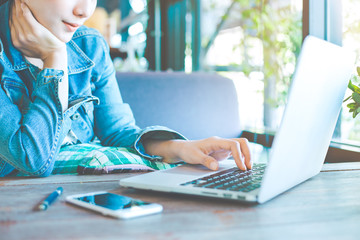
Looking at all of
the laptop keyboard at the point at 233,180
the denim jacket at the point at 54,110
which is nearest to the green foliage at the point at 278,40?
the denim jacket at the point at 54,110

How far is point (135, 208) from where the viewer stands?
0.57 metres

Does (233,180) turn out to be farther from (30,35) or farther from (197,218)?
(30,35)

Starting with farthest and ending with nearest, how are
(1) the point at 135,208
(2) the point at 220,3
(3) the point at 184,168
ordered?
1. (2) the point at 220,3
2. (3) the point at 184,168
3. (1) the point at 135,208

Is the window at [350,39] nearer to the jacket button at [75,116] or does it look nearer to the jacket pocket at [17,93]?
the jacket button at [75,116]

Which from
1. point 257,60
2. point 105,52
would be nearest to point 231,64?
point 257,60

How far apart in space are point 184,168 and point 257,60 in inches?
63.2

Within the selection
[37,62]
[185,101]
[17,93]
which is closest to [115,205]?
[17,93]

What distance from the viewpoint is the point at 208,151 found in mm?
952

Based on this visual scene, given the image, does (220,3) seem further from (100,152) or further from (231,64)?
(100,152)

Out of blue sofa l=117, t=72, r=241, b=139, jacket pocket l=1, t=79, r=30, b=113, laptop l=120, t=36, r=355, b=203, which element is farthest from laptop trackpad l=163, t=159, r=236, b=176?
blue sofa l=117, t=72, r=241, b=139

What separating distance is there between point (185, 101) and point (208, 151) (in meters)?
0.97

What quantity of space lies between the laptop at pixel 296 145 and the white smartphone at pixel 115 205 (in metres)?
0.08

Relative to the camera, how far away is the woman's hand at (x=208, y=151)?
874mm

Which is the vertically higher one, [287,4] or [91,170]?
[287,4]
